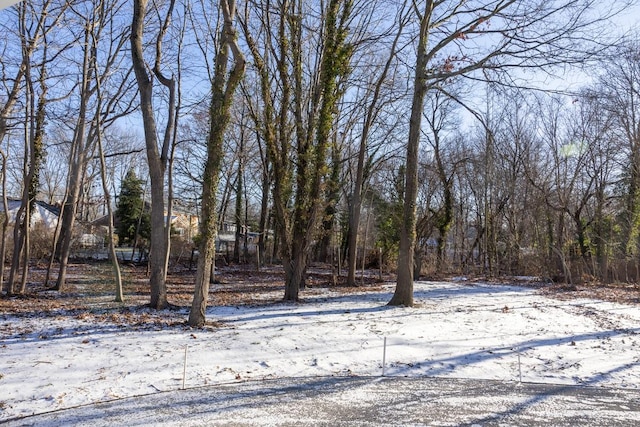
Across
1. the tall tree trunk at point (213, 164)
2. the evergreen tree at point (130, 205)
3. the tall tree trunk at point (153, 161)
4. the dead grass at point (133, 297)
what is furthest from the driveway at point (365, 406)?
the evergreen tree at point (130, 205)

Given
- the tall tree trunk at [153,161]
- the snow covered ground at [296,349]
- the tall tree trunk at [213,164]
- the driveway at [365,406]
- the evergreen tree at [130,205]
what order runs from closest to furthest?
1. the driveway at [365,406]
2. the snow covered ground at [296,349]
3. the tall tree trunk at [213,164]
4. the tall tree trunk at [153,161]
5. the evergreen tree at [130,205]

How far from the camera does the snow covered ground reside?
593 centimetres

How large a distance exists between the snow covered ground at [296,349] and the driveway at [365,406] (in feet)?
1.23

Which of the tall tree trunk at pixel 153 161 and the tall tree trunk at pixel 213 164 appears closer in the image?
the tall tree trunk at pixel 213 164

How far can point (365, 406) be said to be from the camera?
5.26 metres

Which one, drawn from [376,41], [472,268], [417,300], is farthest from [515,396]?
[472,268]

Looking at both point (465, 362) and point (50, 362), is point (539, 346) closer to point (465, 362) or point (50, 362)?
point (465, 362)

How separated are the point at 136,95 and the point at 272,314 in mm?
9661

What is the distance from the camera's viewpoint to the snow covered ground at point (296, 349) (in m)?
5.93

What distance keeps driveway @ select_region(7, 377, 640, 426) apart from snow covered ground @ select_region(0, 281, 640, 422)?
374 mm

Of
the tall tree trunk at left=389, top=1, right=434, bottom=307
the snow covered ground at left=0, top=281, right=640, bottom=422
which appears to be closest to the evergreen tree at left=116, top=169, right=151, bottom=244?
the snow covered ground at left=0, top=281, right=640, bottom=422

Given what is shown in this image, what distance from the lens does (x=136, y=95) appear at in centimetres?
1587

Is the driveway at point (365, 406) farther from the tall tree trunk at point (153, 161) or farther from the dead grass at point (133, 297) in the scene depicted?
the tall tree trunk at point (153, 161)

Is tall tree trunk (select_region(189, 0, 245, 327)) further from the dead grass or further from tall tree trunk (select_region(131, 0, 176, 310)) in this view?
tall tree trunk (select_region(131, 0, 176, 310))
